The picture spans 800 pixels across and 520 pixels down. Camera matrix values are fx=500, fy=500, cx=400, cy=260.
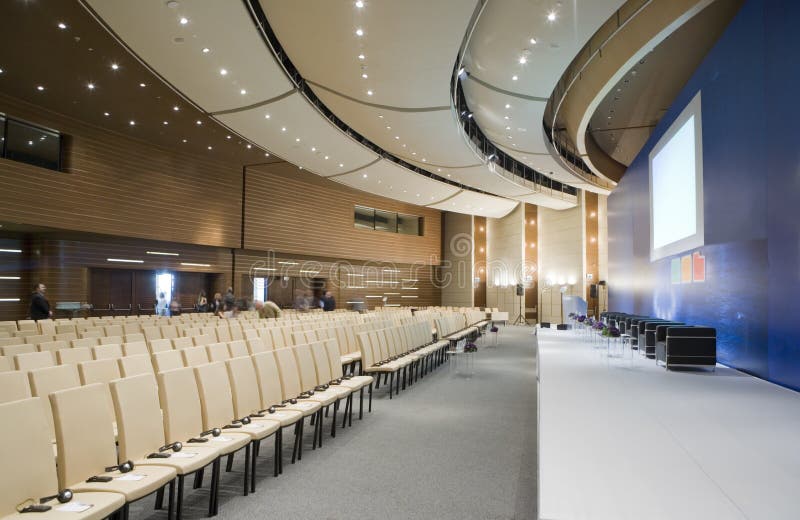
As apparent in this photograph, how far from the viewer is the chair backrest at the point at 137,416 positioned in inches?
118

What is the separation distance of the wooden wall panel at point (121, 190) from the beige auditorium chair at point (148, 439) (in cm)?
987

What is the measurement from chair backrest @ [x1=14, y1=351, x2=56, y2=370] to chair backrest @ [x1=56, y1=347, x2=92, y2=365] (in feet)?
0.61

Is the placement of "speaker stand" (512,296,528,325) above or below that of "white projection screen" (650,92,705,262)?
below

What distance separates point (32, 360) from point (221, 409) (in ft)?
5.65

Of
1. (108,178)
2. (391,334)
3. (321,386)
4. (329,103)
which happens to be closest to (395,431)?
(321,386)

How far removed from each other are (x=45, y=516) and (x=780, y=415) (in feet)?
16.3

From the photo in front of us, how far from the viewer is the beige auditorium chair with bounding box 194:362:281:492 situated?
11.9 ft

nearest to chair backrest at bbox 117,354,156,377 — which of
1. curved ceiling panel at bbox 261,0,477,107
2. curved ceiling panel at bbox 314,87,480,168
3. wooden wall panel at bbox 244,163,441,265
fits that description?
curved ceiling panel at bbox 261,0,477,107

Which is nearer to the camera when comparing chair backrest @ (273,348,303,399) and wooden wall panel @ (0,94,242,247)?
chair backrest @ (273,348,303,399)

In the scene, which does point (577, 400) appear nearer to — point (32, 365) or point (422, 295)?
point (32, 365)

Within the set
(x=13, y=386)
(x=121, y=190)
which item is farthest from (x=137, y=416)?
(x=121, y=190)

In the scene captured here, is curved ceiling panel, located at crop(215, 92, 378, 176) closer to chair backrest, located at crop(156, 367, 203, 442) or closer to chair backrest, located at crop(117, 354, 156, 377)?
chair backrest, located at crop(117, 354, 156, 377)

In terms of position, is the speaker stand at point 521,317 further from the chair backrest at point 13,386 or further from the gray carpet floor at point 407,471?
the chair backrest at point 13,386

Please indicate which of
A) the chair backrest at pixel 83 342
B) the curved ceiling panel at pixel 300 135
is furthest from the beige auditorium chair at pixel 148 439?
the curved ceiling panel at pixel 300 135
